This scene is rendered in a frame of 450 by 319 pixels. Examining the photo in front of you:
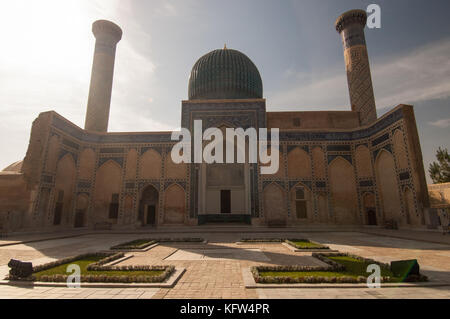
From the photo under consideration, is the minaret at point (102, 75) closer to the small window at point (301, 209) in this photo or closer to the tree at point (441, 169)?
the small window at point (301, 209)

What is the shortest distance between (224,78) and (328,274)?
18.1 m

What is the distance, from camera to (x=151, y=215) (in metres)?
16.9

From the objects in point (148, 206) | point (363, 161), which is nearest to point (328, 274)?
point (363, 161)

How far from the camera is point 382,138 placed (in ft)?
50.0

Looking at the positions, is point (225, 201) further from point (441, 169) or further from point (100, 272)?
point (441, 169)

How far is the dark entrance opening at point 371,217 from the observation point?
51.4 feet

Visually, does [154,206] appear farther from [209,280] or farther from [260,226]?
[209,280]

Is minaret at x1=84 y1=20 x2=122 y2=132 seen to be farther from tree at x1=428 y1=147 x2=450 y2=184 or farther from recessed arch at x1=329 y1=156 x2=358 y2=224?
tree at x1=428 y1=147 x2=450 y2=184

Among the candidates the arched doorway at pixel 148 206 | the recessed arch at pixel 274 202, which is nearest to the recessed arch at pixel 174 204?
the arched doorway at pixel 148 206

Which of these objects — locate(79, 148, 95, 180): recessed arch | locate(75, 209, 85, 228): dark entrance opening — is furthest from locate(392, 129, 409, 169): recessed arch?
locate(75, 209, 85, 228): dark entrance opening

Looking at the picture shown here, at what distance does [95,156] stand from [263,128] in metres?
12.0

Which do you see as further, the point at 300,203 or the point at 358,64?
the point at 358,64

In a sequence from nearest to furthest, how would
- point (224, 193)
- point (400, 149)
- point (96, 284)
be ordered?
point (96, 284), point (400, 149), point (224, 193)
